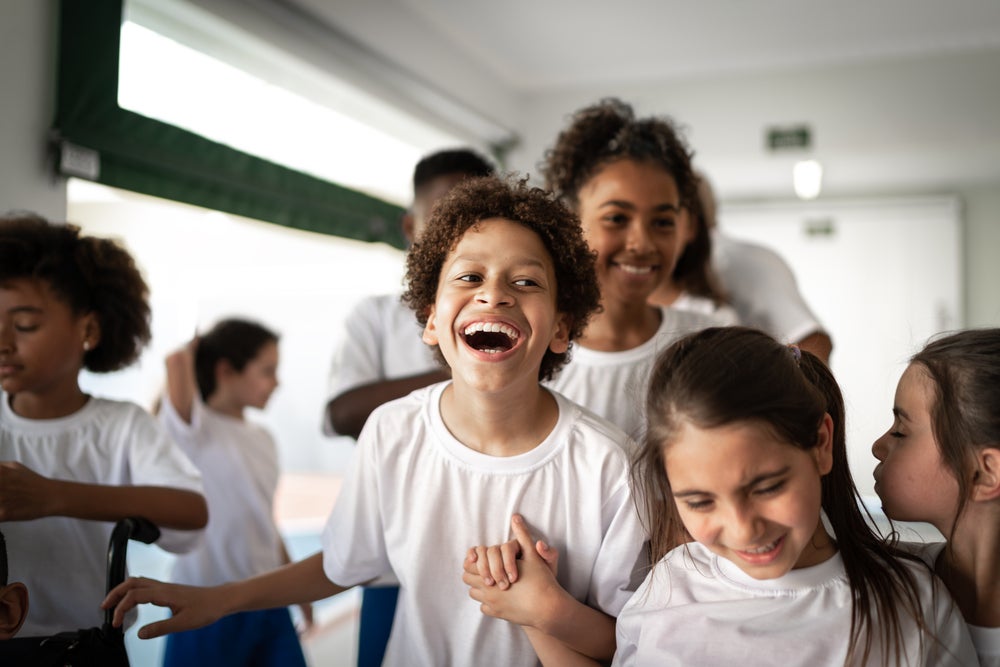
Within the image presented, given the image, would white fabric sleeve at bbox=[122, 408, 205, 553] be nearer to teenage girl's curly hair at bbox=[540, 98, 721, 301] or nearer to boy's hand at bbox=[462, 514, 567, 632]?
boy's hand at bbox=[462, 514, 567, 632]

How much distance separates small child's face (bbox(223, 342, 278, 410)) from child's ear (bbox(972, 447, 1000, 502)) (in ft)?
8.08

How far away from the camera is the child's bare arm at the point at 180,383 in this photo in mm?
2568

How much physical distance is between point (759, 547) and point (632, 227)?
2.73 ft

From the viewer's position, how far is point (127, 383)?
2.91 metres

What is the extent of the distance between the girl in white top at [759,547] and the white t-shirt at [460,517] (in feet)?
0.28

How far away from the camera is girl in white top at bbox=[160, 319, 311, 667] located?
2244 mm

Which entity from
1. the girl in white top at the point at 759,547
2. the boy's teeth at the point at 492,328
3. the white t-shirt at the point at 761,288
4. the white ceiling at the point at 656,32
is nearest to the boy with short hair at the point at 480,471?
the boy's teeth at the point at 492,328

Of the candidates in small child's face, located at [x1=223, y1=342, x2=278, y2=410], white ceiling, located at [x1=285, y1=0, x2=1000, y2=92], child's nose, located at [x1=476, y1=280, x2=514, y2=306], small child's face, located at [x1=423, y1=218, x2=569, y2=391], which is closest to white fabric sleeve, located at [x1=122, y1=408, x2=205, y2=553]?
small child's face, located at [x1=423, y1=218, x2=569, y2=391]

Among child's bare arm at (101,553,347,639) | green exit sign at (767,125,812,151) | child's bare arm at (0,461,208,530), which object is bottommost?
child's bare arm at (101,553,347,639)

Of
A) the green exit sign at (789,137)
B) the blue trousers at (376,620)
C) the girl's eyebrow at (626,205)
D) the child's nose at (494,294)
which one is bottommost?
the blue trousers at (376,620)

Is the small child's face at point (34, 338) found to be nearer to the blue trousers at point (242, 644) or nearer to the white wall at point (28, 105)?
the white wall at point (28, 105)

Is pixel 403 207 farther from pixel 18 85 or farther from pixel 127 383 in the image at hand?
pixel 18 85

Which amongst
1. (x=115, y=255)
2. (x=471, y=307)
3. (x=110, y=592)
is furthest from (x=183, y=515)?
(x=471, y=307)

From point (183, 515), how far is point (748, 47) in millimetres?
4014
